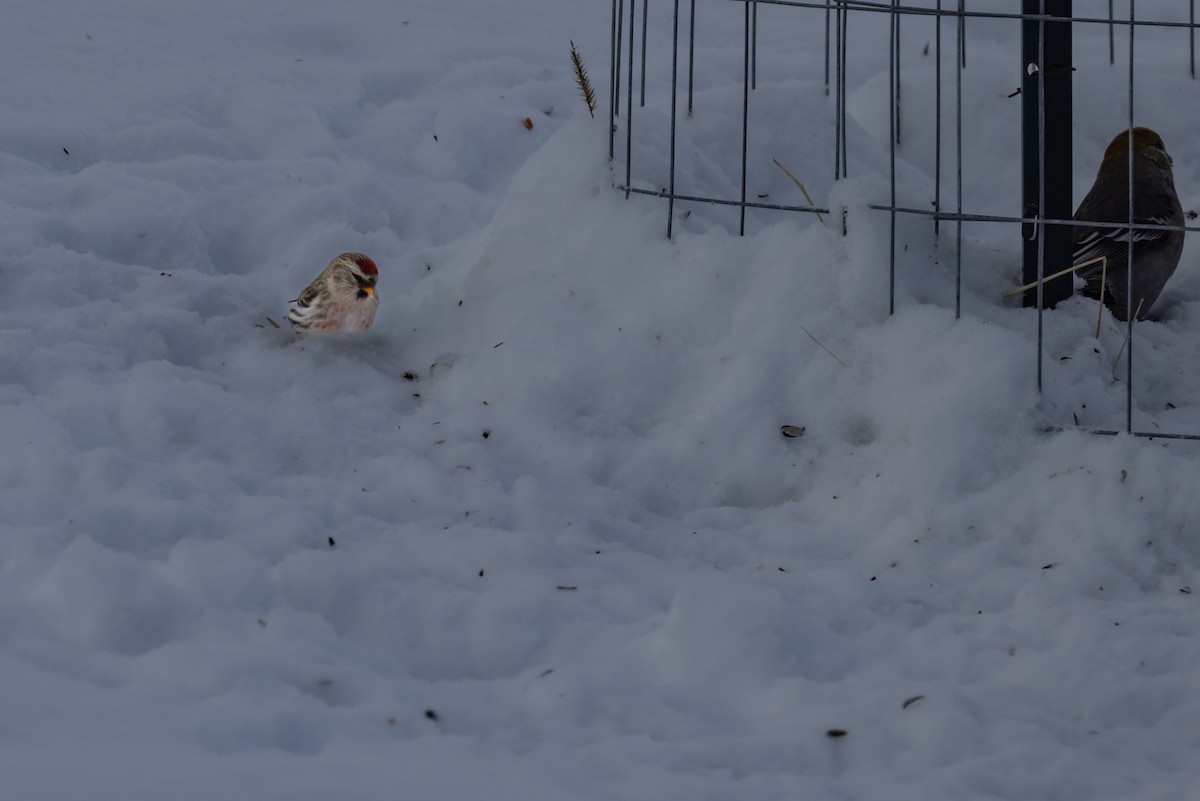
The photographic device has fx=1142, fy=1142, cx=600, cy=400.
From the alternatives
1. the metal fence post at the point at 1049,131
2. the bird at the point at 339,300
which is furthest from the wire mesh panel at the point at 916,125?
the bird at the point at 339,300

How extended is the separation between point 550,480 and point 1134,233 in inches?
78.4

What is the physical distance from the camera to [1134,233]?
136 inches

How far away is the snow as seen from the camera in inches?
75.6

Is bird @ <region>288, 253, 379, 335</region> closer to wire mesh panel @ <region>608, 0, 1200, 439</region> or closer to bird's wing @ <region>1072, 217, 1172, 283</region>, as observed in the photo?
wire mesh panel @ <region>608, 0, 1200, 439</region>

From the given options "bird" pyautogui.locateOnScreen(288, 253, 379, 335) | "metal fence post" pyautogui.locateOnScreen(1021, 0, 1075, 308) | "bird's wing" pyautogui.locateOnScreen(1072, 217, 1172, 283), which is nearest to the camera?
"metal fence post" pyautogui.locateOnScreen(1021, 0, 1075, 308)

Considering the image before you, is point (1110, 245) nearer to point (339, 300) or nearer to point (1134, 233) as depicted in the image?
point (1134, 233)

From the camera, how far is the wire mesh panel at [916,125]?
316cm

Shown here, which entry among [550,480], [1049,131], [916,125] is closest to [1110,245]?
[1049,131]

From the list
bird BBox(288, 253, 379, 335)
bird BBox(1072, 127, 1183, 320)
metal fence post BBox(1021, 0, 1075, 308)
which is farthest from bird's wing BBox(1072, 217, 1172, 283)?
bird BBox(288, 253, 379, 335)

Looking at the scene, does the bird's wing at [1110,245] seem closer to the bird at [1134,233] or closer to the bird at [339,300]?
the bird at [1134,233]

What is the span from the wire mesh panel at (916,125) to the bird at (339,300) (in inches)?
32.9

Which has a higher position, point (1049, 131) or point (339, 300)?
point (1049, 131)

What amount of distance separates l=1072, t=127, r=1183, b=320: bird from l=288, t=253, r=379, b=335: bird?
84.3 inches

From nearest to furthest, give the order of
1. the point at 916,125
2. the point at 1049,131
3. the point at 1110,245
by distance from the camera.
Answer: the point at 1049,131, the point at 1110,245, the point at 916,125
